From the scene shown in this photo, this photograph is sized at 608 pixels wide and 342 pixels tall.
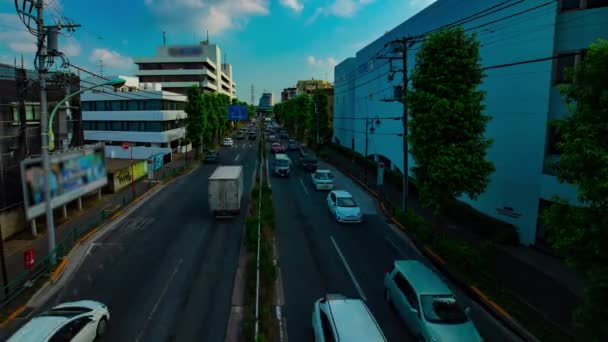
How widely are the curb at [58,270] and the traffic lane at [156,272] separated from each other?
830 millimetres

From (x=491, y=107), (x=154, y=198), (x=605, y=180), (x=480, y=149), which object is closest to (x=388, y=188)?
(x=491, y=107)

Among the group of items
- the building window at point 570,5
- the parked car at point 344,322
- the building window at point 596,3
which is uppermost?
the building window at point 570,5

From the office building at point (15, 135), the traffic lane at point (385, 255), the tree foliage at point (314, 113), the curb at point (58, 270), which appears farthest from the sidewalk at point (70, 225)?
the tree foliage at point (314, 113)

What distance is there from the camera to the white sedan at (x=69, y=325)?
965 cm

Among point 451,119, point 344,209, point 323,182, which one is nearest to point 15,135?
point 344,209

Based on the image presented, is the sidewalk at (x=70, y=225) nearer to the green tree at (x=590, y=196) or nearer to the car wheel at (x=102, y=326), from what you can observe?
the car wheel at (x=102, y=326)

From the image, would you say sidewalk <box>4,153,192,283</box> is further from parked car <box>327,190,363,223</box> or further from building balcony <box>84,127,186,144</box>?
building balcony <box>84,127,186,144</box>

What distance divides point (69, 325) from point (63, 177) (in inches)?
166

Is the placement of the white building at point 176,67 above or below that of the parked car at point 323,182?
above

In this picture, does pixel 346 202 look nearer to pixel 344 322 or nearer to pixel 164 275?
pixel 164 275

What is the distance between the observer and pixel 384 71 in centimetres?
4050

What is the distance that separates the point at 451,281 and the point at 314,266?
6.07 m

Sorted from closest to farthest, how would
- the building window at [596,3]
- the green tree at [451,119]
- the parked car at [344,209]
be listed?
the green tree at [451,119] → the building window at [596,3] → the parked car at [344,209]

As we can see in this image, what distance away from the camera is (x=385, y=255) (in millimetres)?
18359
